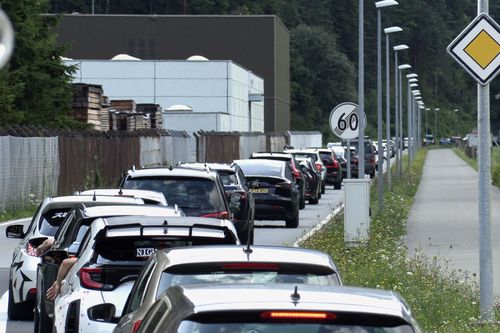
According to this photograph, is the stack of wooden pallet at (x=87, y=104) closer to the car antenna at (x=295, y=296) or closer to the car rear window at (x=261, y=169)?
the car rear window at (x=261, y=169)

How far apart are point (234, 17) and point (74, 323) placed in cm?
9187

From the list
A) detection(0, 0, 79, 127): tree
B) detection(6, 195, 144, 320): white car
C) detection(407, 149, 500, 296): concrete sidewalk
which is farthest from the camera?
detection(0, 0, 79, 127): tree

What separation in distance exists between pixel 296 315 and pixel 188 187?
13294mm

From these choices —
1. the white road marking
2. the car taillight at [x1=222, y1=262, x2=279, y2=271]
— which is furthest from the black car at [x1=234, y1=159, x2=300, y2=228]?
the car taillight at [x1=222, y1=262, x2=279, y2=271]

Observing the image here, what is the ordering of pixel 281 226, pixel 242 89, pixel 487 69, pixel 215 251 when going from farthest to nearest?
1. pixel 242 89
2. pixel 281 226
3. pixel 487 69
4. pixel 215 251

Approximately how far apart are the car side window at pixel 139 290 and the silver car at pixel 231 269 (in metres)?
0.06

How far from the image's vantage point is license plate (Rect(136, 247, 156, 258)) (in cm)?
1045

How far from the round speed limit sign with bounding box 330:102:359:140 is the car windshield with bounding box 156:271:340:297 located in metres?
21.5

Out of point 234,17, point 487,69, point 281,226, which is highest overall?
point 234,17

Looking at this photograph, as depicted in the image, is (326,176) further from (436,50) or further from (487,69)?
(436,50)

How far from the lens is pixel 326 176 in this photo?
188 ft

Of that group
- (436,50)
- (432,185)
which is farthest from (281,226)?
(436,50)

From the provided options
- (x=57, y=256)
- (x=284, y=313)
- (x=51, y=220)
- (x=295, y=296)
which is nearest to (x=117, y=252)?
(x=57, y=256)

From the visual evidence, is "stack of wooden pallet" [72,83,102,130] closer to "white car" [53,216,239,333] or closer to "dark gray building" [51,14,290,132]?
"white car" [53,216,239,333]
